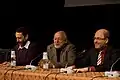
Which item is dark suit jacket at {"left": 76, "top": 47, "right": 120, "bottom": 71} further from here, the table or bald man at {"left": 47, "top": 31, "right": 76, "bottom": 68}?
the table

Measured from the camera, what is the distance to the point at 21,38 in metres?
4.01

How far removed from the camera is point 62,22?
5547mm

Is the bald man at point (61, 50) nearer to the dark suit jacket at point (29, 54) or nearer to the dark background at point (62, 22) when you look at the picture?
the dark suit jacket at point (29, 54)

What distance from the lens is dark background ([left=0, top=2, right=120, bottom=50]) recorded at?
5176 mm

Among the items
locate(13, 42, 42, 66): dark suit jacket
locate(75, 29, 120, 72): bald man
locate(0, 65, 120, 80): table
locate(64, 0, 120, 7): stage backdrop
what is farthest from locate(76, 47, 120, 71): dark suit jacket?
locate(64, 0, 120, 7): stage backdrop

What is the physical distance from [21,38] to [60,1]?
1775 mm

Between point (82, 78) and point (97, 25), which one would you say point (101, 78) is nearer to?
point (82, 78)

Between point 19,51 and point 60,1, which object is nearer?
point 19,51

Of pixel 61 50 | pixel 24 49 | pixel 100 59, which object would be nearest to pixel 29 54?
pixel 24 49

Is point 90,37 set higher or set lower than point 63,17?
lower

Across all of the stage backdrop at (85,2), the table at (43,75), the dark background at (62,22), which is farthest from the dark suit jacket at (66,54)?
the stage backdrop at (85,2)

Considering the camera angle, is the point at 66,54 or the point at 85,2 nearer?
the point at 66,54

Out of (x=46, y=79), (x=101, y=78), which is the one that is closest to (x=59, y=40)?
(x=46, y=79)

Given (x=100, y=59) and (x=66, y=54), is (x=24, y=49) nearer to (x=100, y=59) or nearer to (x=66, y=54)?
(x=66, y=54)
